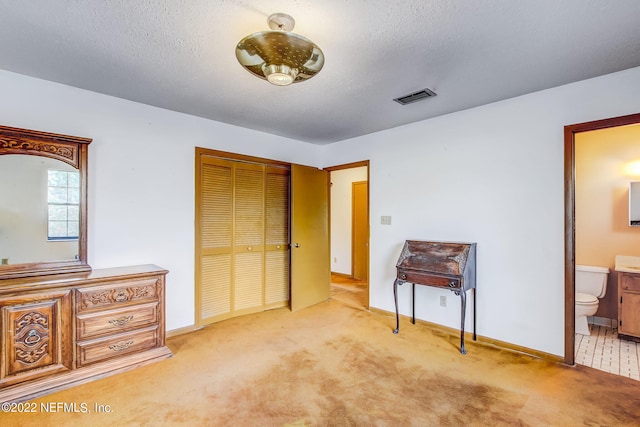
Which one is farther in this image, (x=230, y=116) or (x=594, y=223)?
(x=594, y=223)

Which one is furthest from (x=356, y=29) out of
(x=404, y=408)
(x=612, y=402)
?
(x=612, y=402)

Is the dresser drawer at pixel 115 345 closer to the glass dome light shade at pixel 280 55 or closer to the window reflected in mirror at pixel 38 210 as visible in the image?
the window reflected in mirror at pixel 38 210

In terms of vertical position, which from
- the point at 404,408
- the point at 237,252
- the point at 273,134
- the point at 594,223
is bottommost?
the point at 404,408

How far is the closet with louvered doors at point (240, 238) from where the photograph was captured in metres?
3.46

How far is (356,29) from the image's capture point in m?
1.83

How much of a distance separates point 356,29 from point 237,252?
281 centimetres

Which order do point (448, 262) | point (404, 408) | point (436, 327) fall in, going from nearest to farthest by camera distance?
1. point (404, 408)
2. point (448, 262)
3. point (436, 327)

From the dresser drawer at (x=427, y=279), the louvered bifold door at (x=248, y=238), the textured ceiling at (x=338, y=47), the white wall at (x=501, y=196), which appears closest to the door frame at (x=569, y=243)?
the white wall at (x=501, y=196)

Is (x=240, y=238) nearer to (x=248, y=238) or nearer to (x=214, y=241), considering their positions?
(x=248, y=238)

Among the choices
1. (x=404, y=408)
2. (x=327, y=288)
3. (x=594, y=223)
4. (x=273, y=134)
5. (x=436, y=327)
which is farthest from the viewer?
(x=327, y=288)

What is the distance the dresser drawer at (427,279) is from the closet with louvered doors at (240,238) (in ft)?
5.74

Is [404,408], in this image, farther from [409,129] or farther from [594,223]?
[594,223]

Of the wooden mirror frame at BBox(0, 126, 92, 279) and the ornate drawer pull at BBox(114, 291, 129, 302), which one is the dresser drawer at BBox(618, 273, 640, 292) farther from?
the wooden mirror frame at BBox(0, 126, 92, 279)

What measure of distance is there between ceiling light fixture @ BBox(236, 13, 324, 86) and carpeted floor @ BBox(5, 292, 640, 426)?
7.09 ft
